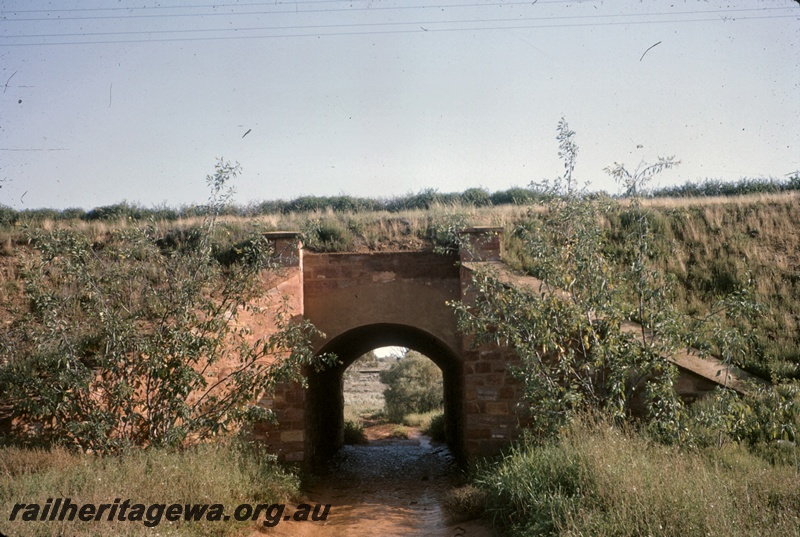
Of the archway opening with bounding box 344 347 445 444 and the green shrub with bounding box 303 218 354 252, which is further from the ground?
the green shrub with bounding box 303 218 354 252

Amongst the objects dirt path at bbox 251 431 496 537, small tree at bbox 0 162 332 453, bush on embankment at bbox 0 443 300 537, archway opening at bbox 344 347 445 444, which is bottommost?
archway opening at bbox 344 347 445 444

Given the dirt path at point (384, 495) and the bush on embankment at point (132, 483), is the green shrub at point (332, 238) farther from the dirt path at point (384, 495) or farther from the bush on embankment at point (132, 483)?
the bush on embankment at point (132, 483)

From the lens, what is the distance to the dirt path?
733 cm

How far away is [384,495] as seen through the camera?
31.3ft

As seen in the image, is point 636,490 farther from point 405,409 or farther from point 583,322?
point 405,409

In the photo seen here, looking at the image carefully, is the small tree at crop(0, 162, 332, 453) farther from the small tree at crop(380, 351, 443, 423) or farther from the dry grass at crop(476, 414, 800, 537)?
the small tree at crop(380, 351, 443, 423)

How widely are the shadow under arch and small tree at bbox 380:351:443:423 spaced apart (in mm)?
8168

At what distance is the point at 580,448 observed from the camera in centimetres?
621

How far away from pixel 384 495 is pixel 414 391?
13844 mm

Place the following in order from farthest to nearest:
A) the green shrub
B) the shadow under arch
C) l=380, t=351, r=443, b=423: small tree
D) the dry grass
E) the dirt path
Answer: l=380, t=351, r=443, b=423: small tree < the green shrub < the shadow under arch < the dirt path < the dry grass

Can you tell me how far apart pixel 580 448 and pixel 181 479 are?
405 centimetres

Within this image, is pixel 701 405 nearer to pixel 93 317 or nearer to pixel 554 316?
pixel 554 316

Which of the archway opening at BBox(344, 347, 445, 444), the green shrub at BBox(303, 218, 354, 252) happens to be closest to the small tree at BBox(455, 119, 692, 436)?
the green shrub at BBox(303, 218, 354, 252)

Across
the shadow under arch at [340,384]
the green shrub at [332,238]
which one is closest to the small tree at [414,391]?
the shadow under arch at [340,384]
